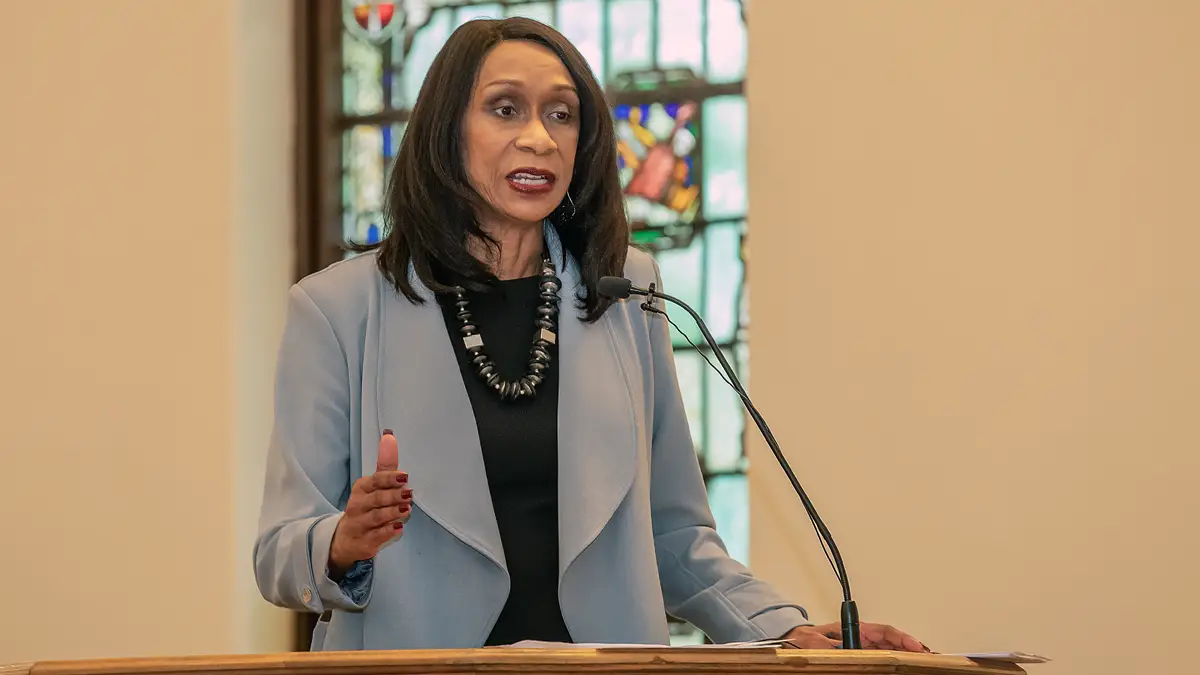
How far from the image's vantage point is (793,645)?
1.69 m

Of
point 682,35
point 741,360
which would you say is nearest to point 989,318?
point 741,360

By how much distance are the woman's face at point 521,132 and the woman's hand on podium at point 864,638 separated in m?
0.72

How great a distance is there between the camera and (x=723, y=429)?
146 inches

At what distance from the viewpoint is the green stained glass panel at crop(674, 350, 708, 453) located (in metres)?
3.72

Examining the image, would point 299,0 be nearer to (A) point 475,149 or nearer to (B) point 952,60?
(B) point 952,60

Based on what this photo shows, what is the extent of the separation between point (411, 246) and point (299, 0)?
2077 mm

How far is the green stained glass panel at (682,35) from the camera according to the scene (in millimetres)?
3832

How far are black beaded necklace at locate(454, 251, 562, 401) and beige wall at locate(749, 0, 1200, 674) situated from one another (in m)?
1.24

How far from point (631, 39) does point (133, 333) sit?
1469 millimetres

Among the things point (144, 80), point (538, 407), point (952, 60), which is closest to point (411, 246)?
point (538, 407)

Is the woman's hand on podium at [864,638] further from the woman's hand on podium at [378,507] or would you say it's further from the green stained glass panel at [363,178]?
the green stained glass panel at [363,178]

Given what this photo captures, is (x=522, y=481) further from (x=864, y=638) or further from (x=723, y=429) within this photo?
(x=723, y=429)

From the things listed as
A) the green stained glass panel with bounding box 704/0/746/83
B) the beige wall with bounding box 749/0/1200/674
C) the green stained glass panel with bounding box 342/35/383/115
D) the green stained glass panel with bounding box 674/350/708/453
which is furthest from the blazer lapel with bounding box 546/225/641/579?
the green stained glass panel with bounding box 342/35/383/115

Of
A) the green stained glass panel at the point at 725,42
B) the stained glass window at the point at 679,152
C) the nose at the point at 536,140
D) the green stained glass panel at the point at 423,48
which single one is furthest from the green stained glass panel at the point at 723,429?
the nose at the point at 536,140
